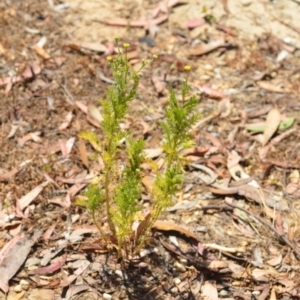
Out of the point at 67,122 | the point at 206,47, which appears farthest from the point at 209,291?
the point at 206,47

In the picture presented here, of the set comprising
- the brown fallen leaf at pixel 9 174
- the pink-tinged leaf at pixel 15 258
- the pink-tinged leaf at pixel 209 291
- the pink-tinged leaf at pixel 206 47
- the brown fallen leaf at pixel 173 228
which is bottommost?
the pink-tinged leaf at pixel 209 291

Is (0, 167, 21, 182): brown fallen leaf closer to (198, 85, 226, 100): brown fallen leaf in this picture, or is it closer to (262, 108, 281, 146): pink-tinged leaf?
(198, 85, 226, 100): brown fallen leaf

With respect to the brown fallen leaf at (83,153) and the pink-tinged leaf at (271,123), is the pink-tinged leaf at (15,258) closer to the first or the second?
the brown fallen leaf at (83,153)

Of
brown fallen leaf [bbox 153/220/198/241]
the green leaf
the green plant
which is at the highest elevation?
the green plant

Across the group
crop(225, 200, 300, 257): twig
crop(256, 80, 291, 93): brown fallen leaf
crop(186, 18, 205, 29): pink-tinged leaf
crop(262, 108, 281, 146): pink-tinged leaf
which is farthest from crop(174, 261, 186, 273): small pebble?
crop(186, 18, 205, 29): pink-tinged leaf

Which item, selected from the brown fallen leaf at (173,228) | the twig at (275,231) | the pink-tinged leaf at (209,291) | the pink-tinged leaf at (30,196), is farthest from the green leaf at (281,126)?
the pink-tinged leaf at (30,196)

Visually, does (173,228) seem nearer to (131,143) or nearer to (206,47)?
(131,143)
